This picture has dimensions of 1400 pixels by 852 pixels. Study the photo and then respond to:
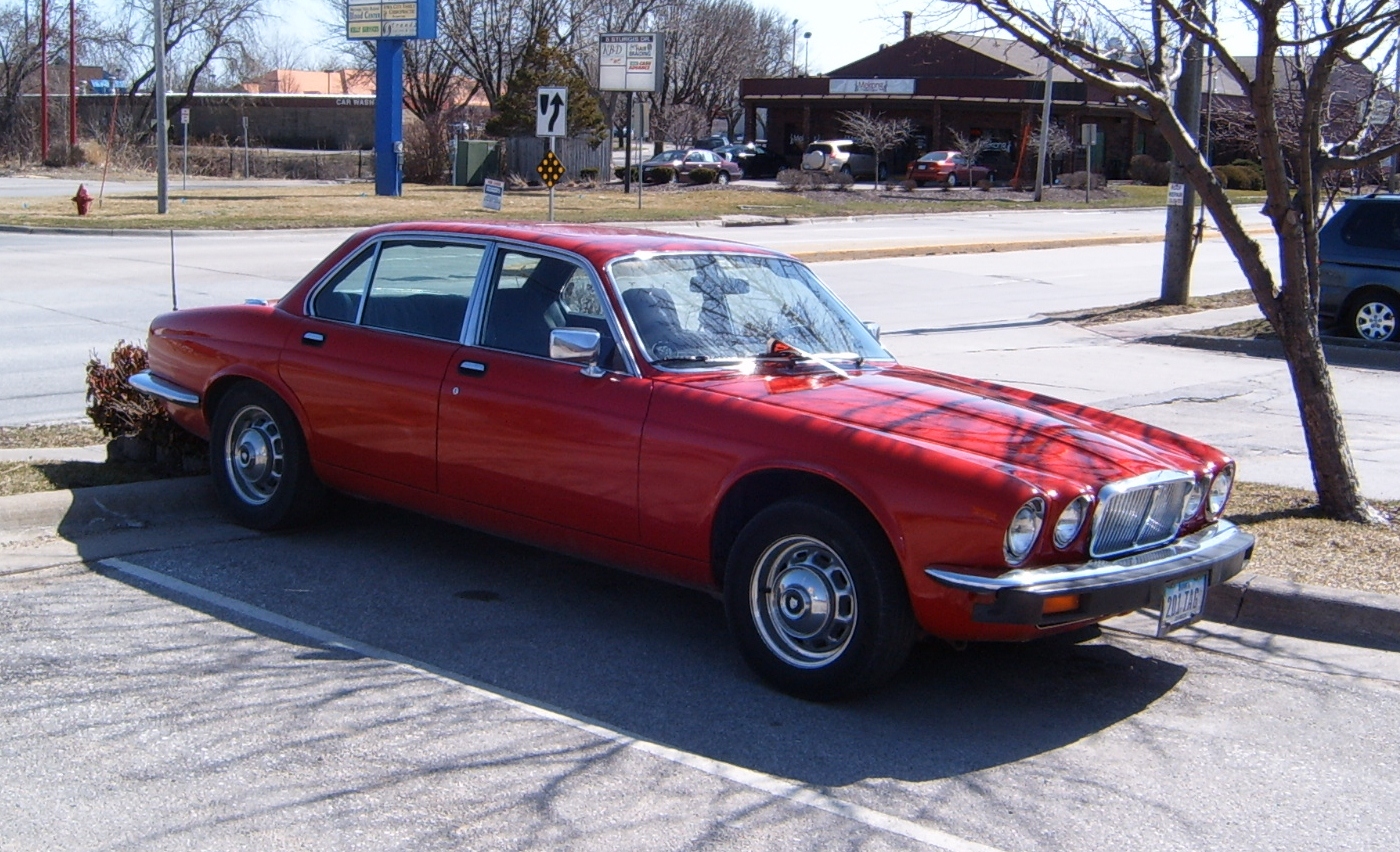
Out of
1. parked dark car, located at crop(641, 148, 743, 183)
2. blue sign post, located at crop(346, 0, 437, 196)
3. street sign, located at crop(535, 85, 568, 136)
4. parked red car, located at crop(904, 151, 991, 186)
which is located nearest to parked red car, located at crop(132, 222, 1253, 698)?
street sign, located at crop(535, 85, 568, 136)

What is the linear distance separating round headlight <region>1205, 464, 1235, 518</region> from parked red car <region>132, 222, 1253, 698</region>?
0.05 ft

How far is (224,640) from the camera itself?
542 centimetres

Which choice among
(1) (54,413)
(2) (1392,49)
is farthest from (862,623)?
(1) (54,413)

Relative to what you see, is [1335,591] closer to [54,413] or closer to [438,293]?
[438,293]

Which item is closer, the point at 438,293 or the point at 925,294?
the point at 438,293

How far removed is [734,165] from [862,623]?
53235 mm

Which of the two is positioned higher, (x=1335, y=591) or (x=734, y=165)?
(x=734, y=165)

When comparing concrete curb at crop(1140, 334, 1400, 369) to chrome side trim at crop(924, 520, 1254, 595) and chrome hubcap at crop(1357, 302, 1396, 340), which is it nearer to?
chrome hubcap at crop(1357, 302, 1396, 340)

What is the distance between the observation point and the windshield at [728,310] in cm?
579

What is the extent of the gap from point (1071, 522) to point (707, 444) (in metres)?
1.33

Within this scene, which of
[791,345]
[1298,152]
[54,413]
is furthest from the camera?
[54,413]

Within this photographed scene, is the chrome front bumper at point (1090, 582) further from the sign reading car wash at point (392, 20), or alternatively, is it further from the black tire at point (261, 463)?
the sign reading car wash at point (392, 20)

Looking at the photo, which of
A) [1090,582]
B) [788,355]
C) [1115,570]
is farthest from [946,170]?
[1090,582]

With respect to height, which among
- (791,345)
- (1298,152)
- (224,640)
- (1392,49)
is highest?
(1392,49)
